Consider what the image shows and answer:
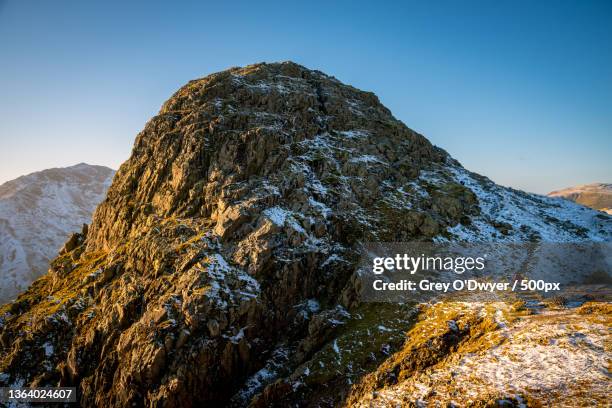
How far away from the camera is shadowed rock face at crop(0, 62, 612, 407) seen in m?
35.3

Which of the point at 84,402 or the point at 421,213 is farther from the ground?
the point at 421,213

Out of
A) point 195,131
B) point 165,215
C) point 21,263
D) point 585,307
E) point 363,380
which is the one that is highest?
point 195,131

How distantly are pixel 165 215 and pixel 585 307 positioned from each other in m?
52.5

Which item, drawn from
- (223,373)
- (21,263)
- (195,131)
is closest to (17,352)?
(223,373)

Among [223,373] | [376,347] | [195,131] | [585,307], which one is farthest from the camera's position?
[195,131]

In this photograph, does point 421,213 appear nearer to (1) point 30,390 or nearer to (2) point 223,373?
(2) point 223,373

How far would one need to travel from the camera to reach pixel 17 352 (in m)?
42.6

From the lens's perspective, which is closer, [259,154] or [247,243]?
[247,243]

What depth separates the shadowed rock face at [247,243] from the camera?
35312mm

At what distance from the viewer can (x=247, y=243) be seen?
43.4m

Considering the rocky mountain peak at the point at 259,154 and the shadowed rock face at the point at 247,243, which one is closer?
the shadowed rock face at the point at 247,243

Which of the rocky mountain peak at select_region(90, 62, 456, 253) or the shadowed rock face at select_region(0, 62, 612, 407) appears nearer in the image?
the shadowed rock face at select_region(0, 62, 612, 407)

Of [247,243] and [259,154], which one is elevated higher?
[259,154]

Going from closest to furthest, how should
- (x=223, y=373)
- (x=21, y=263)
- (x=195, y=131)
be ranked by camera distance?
(x=223, y=373) → (x=195, y=131) → (x=21, y=263)
